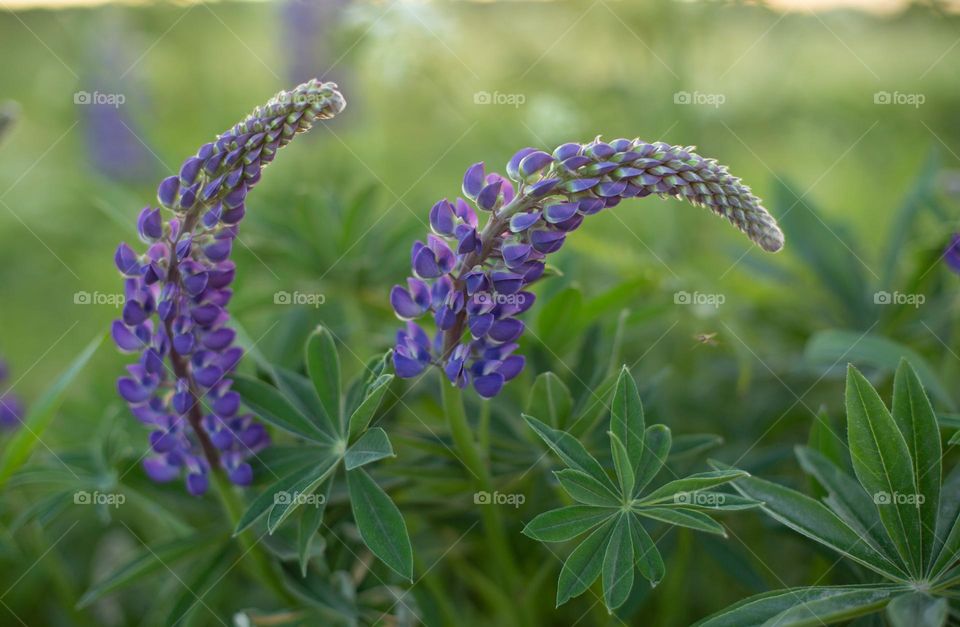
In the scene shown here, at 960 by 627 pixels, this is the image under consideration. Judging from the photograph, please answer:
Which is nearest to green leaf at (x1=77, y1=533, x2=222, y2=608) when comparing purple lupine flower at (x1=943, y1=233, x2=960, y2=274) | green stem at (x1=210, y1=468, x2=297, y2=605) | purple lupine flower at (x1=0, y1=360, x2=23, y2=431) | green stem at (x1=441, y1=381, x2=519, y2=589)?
green stem at (x1=210, y1=468, x2=297, y2=605)

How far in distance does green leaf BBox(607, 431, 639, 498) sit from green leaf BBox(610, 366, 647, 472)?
26mm

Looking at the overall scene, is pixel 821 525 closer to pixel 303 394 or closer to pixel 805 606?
pixel 805 606

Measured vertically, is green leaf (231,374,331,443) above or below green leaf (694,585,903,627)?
above

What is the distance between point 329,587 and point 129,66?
3.55 meters

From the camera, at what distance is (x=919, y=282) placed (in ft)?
5.65

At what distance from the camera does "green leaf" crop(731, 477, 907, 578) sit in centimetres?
110

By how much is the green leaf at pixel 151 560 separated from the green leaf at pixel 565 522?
63 centimetres

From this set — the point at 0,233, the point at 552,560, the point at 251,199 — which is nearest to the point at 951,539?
the point at 552,560

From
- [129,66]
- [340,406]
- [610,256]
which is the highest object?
[129,66]

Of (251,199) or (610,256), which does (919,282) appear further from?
(251,199)

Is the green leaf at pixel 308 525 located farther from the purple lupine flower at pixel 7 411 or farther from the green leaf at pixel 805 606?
the purple lupine flower at pixel 7 411

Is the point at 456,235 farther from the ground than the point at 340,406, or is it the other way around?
the point at 456,235

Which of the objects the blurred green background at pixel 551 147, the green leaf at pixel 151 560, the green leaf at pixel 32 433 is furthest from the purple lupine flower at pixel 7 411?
the green leaf at pixel 151 560

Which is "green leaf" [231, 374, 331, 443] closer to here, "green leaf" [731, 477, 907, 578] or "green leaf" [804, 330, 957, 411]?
"green leaf" [731, 477, 907, 578]
